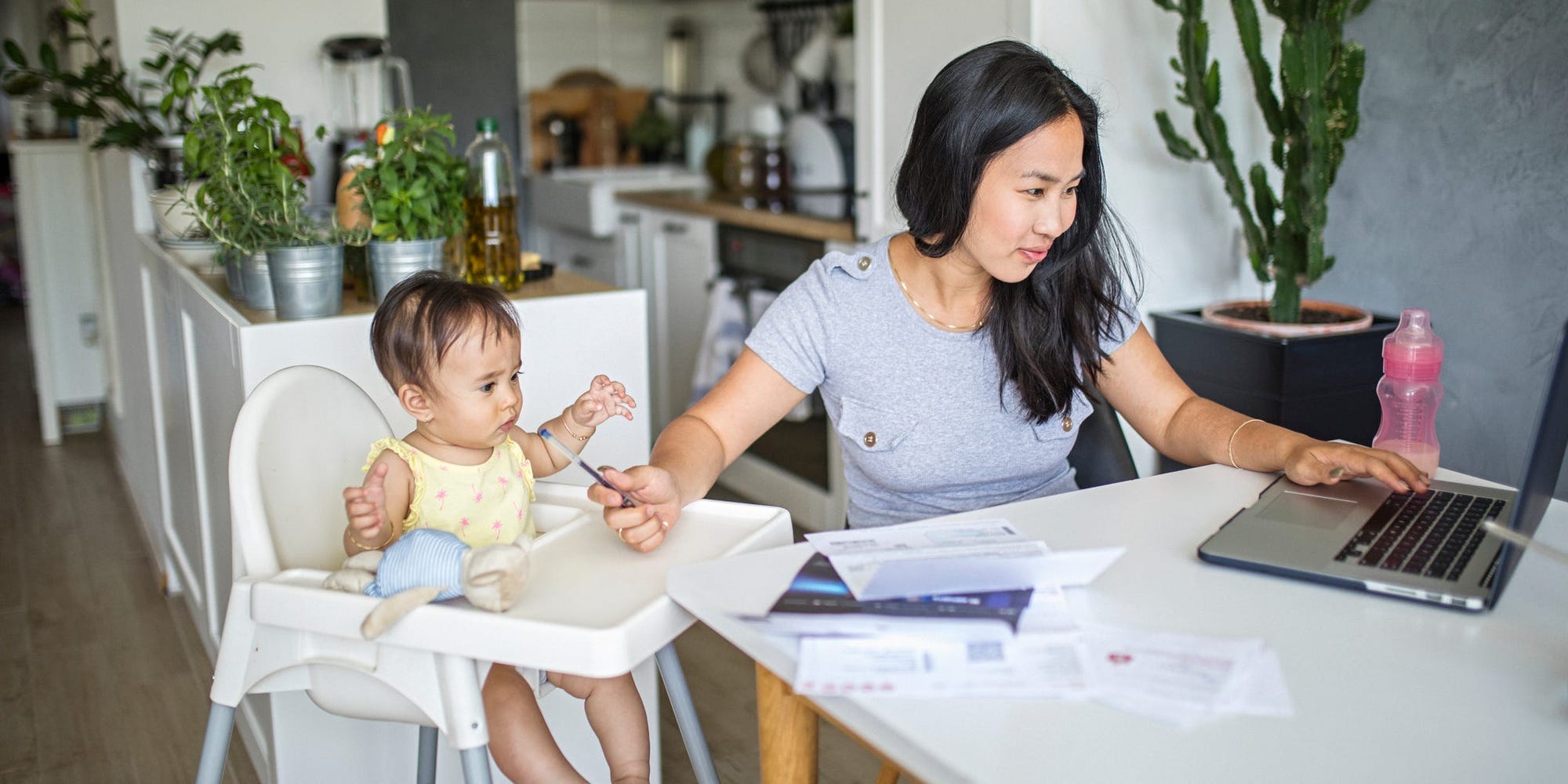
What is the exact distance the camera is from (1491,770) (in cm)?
79

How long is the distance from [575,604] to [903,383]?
613 mm

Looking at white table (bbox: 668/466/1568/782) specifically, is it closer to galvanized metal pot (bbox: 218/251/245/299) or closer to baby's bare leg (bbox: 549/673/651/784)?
baby's bare leg (bbox: 549/673/651/784)

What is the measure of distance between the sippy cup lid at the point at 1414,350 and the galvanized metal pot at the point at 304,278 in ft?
4.62

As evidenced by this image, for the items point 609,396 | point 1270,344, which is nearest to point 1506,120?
point 1270,344

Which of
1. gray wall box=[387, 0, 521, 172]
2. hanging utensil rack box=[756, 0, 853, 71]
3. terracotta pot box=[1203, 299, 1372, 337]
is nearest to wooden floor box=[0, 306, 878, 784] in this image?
terracotta pot box=[1203, 299, 1372, 337]

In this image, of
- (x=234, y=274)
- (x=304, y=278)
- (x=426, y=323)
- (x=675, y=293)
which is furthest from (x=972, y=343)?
(x=675, y=293)

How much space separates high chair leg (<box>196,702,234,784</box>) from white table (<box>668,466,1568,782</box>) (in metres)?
0.50

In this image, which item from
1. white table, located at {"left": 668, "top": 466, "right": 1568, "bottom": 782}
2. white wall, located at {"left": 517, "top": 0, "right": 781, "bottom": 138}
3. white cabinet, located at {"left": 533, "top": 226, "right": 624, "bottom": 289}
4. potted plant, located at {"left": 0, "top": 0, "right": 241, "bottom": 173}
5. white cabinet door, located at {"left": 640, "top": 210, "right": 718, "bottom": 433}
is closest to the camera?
white table, located at {"left": 668, "top": 466, "right": 1568, "bottom": 782}

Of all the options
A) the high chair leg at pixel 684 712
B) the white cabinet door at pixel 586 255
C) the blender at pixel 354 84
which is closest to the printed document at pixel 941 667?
the high chair leg at pixel 684 712

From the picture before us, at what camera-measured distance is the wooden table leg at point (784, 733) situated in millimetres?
1007

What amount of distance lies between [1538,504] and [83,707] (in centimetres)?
231

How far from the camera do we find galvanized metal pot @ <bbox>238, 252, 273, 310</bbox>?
1.83 meters

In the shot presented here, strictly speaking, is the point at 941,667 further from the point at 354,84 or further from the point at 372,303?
the point at 354,84

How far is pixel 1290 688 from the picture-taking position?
35.3 inches
